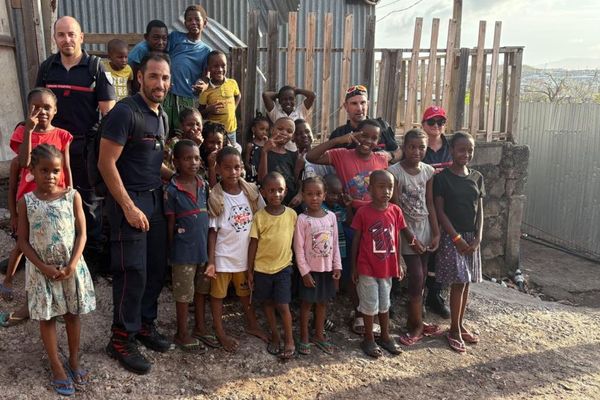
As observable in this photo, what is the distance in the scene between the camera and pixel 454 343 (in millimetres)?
4152

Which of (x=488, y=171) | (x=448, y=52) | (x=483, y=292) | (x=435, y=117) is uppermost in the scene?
(x=448, y=52)

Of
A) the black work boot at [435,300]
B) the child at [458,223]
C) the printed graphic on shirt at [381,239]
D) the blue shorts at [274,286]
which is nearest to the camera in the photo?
the blue shorts at [274,286]

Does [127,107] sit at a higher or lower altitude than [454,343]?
higher

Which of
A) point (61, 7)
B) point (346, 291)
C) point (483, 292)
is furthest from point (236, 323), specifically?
point (61, 7)

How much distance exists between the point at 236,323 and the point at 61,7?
241 inches

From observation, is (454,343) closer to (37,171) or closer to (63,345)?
(63,345)

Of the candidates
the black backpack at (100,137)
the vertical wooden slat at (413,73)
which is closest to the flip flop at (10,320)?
the black backpack at (100,137)

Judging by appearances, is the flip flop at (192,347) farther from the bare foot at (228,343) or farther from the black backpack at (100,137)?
the black backpack at (100,137)

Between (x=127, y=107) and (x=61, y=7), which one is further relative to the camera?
(x=61, y=7)

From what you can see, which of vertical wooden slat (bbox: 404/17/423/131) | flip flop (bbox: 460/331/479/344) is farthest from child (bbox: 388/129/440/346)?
vertical wooden slat (bbox: 404/17/423/131)

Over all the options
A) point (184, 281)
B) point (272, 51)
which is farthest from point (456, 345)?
point (272, 51)

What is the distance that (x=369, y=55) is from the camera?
18.1 feet

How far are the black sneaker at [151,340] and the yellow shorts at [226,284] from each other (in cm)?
45

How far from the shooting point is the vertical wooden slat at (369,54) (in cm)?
545
